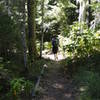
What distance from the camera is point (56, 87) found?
977 cm

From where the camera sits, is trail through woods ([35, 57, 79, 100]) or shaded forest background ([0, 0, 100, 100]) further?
trail through woods ([35, 57, 79, 100])

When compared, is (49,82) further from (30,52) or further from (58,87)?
(30,52)

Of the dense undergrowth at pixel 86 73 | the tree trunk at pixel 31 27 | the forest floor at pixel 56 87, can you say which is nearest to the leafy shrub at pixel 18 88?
the forest floor at pixel 56 87

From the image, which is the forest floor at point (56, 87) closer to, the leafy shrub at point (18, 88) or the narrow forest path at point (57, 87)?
the narrow forest path at point (57, 87)

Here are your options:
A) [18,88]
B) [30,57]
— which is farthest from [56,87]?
[30,57]

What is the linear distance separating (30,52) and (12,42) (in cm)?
343

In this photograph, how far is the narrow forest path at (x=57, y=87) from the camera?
8562mm

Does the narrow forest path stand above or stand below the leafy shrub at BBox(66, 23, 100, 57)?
below

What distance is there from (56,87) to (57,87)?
5 centimetres

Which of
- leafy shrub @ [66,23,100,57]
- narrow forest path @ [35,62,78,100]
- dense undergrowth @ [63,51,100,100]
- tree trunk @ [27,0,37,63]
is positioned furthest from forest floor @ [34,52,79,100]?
tree trunk @ [27,0,37,63]

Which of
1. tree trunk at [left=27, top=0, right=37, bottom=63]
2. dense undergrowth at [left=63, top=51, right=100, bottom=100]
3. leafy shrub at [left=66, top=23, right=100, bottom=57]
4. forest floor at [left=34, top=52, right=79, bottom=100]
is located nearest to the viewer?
dense undergrowth at [left=63, top=51, right=100, bottom=100]

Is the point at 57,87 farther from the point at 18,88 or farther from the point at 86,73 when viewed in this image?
the point at 18,88

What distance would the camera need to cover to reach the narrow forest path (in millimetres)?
8562

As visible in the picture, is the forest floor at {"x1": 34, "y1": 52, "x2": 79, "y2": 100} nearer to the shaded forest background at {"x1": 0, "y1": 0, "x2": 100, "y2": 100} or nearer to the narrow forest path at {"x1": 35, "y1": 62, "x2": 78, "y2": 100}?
the narrow forest path at {"x1": 35, "y1": 62, "x2": 78, "y2": 100}
